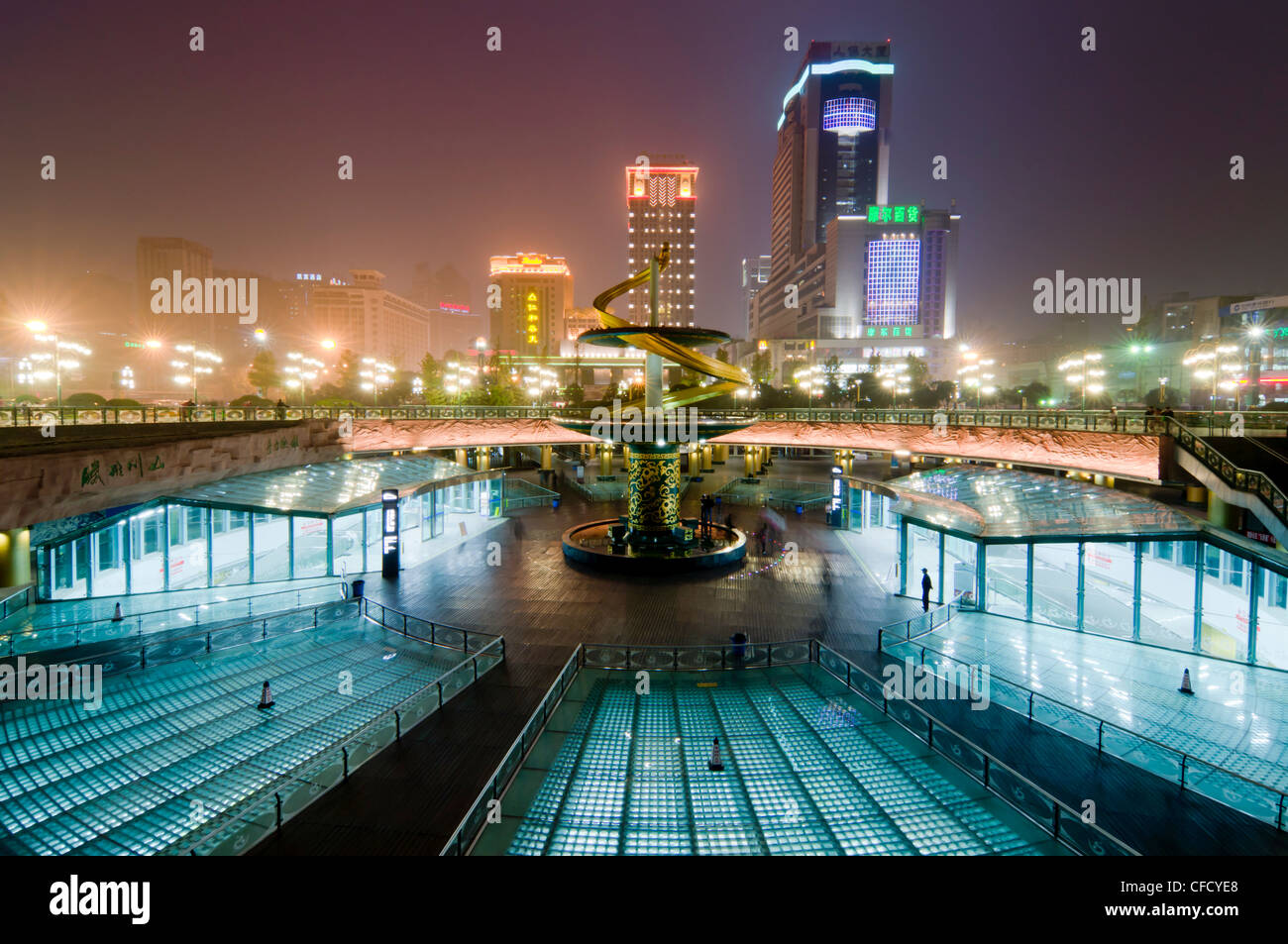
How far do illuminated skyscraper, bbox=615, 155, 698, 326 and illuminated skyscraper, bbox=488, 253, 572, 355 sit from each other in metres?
27.3

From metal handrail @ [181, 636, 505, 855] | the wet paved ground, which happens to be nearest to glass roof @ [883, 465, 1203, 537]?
the wet paved ground

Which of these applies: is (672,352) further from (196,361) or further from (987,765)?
(196,361)

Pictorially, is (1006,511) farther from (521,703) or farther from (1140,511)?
(521,703)

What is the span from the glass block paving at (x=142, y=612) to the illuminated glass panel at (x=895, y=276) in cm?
13971

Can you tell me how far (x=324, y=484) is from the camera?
957 inches

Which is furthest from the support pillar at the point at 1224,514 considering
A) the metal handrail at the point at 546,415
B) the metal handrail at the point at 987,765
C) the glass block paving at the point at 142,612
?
the glass block paving at the point at 142,612

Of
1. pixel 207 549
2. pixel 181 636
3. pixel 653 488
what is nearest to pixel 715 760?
pixel 181 636

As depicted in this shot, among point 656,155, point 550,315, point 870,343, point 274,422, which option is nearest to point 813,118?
point 656,155

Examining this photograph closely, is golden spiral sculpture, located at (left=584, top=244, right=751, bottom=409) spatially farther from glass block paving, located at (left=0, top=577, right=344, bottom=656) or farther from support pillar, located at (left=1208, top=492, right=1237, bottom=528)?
support pillar, located at (left=1208, top=492, right=1237, bottom=528)

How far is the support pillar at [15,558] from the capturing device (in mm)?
17062

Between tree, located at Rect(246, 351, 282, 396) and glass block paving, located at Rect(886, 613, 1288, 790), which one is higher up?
tree, located at Rect(246, 351, 282, 396)

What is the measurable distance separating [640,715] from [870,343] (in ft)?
432

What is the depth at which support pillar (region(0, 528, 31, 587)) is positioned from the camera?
17062 mm

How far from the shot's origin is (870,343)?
420ft
